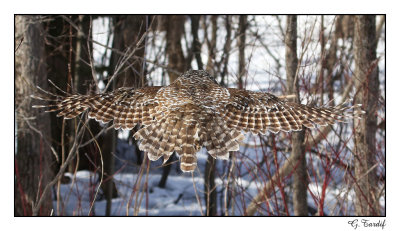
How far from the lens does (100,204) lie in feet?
32.4

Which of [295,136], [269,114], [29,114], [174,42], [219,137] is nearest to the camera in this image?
[219,137]

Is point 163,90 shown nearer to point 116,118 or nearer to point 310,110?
point 116,118

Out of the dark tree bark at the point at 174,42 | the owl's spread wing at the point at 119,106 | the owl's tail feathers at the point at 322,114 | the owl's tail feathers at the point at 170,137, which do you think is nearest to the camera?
the owl's tail feathers at the point at 170,137

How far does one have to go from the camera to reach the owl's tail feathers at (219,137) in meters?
2.60

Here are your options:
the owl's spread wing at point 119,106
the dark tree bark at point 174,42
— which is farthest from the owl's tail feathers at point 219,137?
the dark tree bark at point 174,42

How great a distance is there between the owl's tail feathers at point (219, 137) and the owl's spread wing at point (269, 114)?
0.07 m

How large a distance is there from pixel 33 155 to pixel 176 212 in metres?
3.92

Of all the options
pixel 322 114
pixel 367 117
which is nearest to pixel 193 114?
pixel 322 114

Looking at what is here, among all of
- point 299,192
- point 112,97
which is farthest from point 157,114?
point 299,192

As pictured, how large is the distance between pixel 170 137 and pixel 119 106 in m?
0.55

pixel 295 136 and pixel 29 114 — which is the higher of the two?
pixel 29 114

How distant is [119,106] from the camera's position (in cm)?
304

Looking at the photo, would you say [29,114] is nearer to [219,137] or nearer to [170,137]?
[170,137]

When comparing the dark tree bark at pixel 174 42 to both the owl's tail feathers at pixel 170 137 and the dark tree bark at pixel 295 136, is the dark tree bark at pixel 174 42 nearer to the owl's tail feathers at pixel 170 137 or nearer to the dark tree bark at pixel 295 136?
the dark tree bark at pixel 295 136
